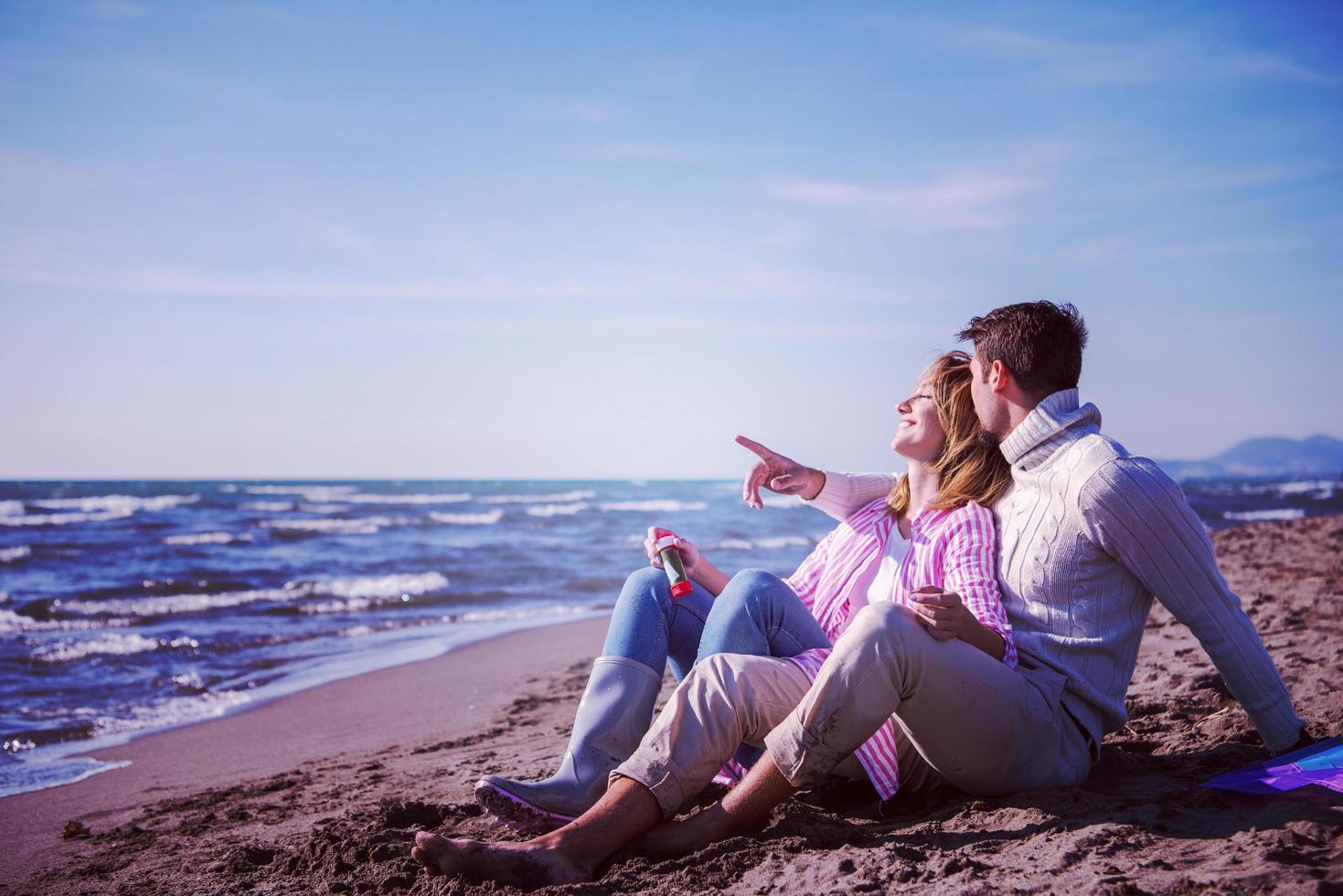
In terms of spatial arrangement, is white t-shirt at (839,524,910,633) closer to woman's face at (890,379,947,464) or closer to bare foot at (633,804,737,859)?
woman's face at (890,379,947,464)

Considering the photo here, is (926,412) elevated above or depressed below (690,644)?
above

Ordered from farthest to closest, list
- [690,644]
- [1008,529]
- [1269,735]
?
[690,644]
[1008,529]
[1269,735]

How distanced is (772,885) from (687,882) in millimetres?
208

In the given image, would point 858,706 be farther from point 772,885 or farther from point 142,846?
point 142,846

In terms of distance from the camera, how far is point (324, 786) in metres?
4.04

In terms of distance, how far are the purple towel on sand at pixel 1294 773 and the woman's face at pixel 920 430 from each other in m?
1.24

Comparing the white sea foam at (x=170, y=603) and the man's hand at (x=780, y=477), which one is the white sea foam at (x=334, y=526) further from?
the man's hand at (x=780, y=477)

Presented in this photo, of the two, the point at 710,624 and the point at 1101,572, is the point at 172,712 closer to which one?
the point at 710,624

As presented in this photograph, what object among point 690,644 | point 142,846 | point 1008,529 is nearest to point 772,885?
point 690,644

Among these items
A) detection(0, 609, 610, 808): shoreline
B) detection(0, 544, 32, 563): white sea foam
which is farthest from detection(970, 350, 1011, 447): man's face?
detection(0, 544, 32, 563): white sea foam

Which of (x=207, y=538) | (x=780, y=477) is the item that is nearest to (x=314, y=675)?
(x=780, y=477)

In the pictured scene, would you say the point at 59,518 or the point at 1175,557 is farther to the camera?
the point at 59,518

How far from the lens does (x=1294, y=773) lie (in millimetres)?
2350

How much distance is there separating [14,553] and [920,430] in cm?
1561
